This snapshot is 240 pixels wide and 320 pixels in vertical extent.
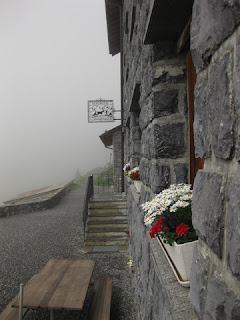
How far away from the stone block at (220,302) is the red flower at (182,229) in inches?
19.0

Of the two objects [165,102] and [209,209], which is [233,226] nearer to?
[209,209]

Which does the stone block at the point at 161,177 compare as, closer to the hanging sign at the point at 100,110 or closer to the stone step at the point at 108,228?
the stone step at the point at 108,228

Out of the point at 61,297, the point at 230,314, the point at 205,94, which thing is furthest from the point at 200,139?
the point at 61,297

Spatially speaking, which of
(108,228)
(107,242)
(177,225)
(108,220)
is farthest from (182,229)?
(108,220)

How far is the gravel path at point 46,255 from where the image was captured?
12.4 ft

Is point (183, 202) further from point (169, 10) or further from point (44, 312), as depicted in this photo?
point (44, 312)

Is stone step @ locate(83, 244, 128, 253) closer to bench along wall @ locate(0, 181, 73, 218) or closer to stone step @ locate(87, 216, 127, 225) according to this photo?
stone step @ locate(87, 216, 127, 225)

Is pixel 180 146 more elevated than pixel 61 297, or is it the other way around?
pixel 180 146

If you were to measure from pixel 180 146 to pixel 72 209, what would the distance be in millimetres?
9839

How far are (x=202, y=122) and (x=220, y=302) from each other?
1.86ft

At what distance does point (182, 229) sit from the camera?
1332 millimetres

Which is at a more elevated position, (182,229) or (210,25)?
(210,25)

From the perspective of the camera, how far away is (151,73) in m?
1.89

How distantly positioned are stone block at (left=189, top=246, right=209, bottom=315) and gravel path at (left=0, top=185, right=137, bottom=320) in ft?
9.66
